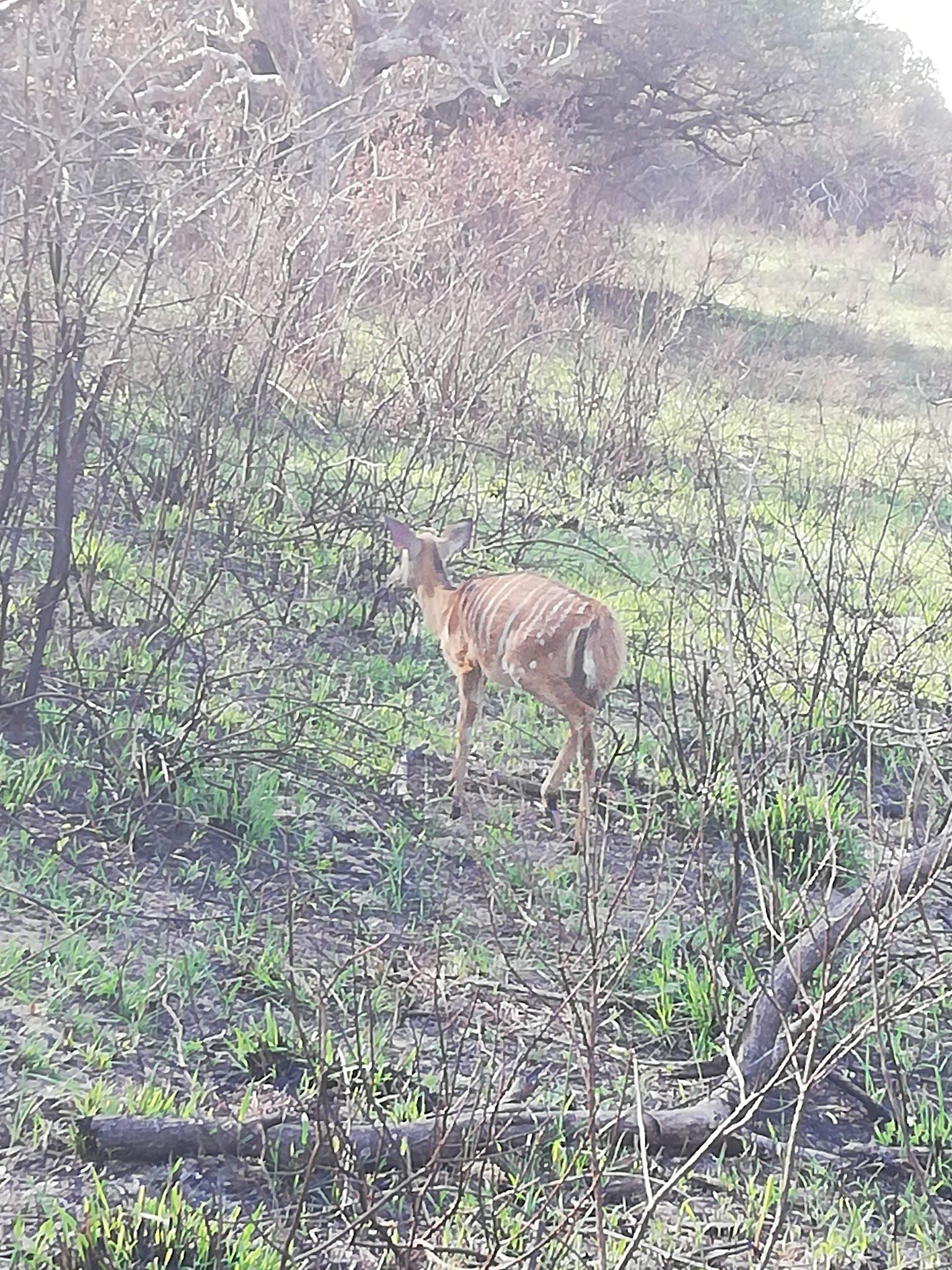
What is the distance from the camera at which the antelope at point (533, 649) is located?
4.45 m

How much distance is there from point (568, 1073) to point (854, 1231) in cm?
75

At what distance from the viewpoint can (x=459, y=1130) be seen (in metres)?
3.02

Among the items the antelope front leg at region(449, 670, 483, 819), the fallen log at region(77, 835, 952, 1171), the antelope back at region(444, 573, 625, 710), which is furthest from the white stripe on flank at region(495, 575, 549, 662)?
the fallen log at region(77, 835, 952, 1171)

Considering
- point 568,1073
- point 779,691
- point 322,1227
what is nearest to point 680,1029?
point 568,1073

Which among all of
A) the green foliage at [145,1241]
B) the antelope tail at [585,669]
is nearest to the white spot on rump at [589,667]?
the antelope tail at [585,669]

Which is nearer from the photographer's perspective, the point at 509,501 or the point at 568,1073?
the point at 568,1073

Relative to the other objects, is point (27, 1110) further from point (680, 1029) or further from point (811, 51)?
point (811, 51)

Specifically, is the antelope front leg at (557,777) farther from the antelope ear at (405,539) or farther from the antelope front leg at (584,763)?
the antelope ear at (405,539)

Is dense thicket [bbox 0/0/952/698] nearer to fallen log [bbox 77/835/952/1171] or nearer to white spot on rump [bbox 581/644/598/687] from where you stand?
white spot on rump [bbox 581/644/598/687]

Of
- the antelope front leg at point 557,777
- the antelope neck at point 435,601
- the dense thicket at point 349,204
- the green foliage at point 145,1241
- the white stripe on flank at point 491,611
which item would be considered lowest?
the green foliage at point 145,1241

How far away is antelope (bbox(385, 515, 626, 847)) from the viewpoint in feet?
14.6

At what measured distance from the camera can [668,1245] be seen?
9.55 ft

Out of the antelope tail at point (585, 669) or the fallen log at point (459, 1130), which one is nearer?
the fallen log at point (459, 1130)

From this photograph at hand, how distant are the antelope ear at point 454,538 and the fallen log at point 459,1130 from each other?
7.21 ft
